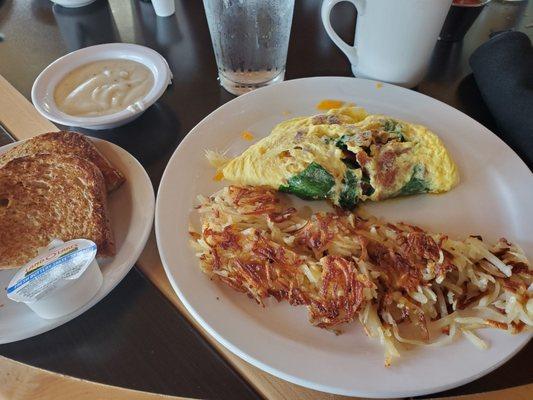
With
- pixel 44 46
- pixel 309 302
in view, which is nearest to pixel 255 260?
pixel 309 302

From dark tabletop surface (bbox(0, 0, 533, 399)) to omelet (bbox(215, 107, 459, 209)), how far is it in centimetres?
32

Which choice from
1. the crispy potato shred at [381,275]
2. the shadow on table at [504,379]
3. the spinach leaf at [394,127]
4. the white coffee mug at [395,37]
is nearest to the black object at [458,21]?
the white coffee mug at [395,37]

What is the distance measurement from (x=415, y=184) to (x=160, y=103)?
85cm

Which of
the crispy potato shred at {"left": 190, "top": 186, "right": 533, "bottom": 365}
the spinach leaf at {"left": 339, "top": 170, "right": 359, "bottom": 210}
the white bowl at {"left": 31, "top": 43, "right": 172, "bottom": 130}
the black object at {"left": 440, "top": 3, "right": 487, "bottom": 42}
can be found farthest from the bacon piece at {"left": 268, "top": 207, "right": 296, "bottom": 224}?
the black object at {"left": 440, "top": 3, "right": 487, "bottom": 42}

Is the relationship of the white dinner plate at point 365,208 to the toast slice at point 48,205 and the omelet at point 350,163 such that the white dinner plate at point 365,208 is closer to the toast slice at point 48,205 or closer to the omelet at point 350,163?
the omelet at point 350,163

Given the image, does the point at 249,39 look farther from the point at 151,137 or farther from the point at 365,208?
the point at 365,208

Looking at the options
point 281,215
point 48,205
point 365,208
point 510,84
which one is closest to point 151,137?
point 48,205

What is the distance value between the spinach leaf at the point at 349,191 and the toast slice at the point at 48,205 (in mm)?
558

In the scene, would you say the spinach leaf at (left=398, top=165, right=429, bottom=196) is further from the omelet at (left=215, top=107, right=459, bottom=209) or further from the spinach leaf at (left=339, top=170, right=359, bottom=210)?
the spinach leaf at (left=339, top=170, right=359, bottom=210)

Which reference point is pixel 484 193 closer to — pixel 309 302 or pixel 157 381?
pixel 309 302

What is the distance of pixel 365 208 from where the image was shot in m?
1.06

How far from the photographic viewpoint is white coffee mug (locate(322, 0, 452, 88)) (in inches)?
44.1

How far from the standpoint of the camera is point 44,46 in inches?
66.0

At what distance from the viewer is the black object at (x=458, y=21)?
56.6 inches
